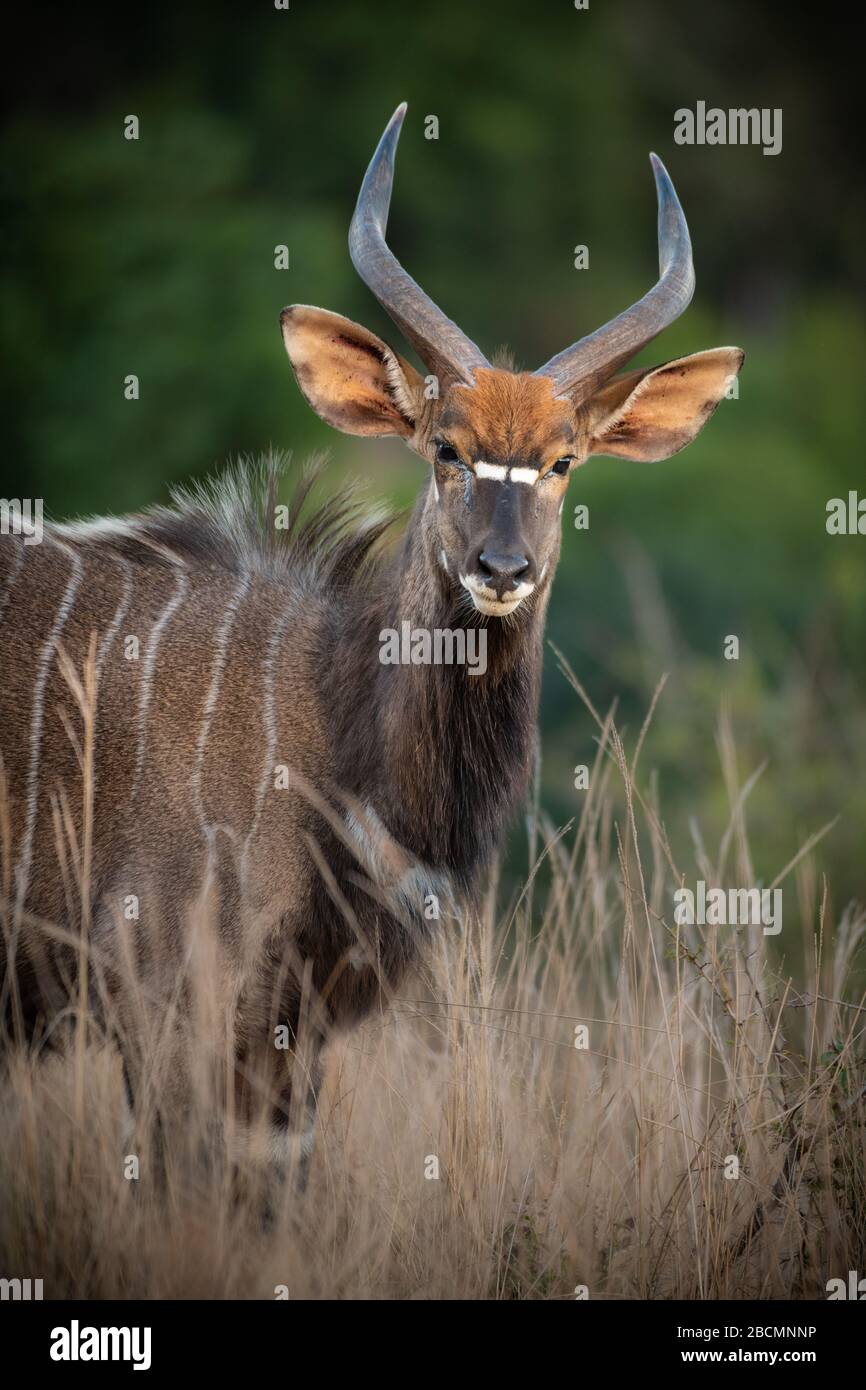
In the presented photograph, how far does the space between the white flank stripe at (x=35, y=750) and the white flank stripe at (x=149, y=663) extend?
0.89ft

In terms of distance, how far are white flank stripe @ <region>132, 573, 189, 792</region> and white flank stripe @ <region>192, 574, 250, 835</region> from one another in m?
0.15

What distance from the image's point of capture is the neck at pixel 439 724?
4871 millimetres

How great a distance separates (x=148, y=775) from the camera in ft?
16.0

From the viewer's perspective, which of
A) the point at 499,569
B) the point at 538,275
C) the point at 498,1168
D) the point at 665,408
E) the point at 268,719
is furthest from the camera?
the point at 538,275

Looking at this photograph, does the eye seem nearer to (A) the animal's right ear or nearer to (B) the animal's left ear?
(A) the animal's right ear

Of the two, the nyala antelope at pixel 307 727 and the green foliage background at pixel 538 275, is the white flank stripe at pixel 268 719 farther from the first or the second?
the green foliage background at pixel 538 275

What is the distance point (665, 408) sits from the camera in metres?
5.35

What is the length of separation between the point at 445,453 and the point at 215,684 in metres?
0.95

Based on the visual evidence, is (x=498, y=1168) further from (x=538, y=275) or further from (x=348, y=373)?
(x=538, y=275)

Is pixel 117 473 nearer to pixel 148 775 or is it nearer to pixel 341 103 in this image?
pixel 341 103

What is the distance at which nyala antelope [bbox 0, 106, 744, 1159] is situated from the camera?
186 inches

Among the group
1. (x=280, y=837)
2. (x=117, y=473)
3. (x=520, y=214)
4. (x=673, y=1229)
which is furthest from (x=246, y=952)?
(x=520, y=214)

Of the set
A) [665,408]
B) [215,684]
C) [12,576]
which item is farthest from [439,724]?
[12,576]

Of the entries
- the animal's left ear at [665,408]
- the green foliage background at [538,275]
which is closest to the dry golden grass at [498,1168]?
the animal's left ear at [665,408]
